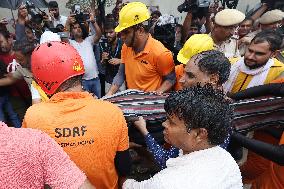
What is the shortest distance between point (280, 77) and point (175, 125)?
1.64 meters

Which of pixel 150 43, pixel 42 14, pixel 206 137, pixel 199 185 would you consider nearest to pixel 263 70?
pixel 150 43

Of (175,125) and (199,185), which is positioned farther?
(175,125)

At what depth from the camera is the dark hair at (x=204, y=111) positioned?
1.38 metres

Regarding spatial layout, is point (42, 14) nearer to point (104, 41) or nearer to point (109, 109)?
point (104, 41)

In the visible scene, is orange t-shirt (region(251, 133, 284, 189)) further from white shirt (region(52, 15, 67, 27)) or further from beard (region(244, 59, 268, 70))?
white shirt (region(52, 15, 67, 27))

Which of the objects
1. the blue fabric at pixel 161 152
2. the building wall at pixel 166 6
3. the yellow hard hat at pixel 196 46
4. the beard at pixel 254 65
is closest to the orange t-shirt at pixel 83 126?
the blue fabric at pixel 161 152

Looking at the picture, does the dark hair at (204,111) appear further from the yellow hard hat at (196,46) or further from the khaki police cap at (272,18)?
the khaki police cap at (272,18)

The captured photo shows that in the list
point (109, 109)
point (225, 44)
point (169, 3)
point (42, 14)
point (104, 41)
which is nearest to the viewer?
point (109, 109)

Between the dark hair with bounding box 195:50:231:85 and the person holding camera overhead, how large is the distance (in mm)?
3240

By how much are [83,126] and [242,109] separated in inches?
49.2

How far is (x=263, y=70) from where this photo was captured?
2.74 metres

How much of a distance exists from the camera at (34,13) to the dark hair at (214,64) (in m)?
5.11

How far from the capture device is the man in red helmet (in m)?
1.58

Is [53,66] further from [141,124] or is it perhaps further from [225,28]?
[225,28]
